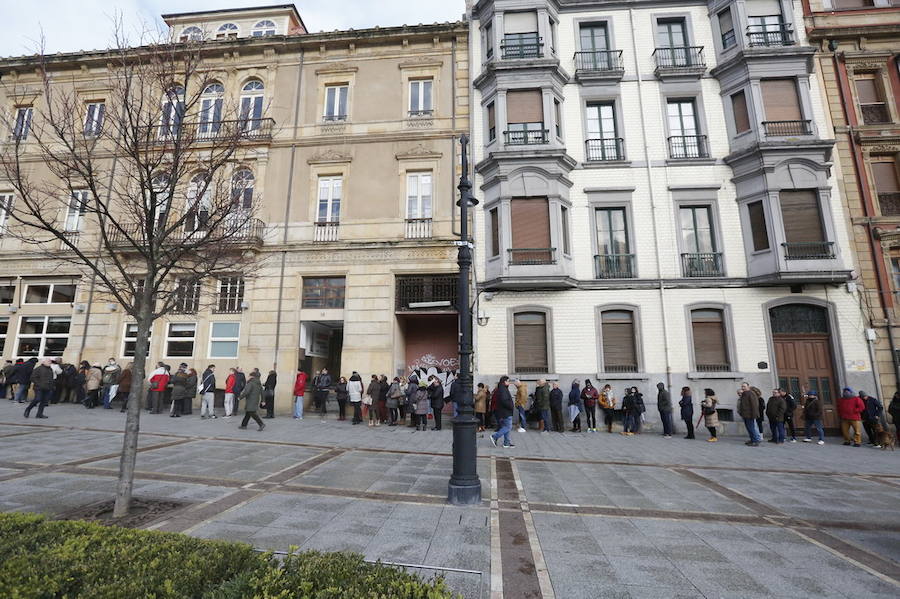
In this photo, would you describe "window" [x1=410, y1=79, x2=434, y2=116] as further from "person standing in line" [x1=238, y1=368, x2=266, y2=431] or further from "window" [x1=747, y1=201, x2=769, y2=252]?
"window" [x1=747, y1=201, x2=769, y2=252]

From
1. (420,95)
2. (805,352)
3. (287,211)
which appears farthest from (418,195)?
(805,352)

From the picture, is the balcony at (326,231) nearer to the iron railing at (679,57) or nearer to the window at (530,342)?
the window at (530,342)

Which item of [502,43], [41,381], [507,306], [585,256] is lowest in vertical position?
[41,381]

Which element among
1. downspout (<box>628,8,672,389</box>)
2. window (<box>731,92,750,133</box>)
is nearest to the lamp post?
downspout (<box>628,8,672,389</box>)

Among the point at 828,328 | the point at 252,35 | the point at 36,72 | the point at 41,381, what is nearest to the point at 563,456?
the point at 828,328

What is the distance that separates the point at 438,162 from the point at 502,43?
217 inches

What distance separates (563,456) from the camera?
31.1 feet

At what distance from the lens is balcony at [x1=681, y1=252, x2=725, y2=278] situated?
1485cm

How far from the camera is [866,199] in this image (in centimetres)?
1448

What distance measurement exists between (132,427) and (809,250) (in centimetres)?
1874

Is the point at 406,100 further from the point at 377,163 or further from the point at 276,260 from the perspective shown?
the point at 276,260

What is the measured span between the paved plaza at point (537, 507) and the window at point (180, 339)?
249 inches

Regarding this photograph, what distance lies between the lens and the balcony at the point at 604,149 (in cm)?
1616

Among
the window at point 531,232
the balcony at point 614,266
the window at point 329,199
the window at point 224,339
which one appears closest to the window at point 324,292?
the window at point 329,199
